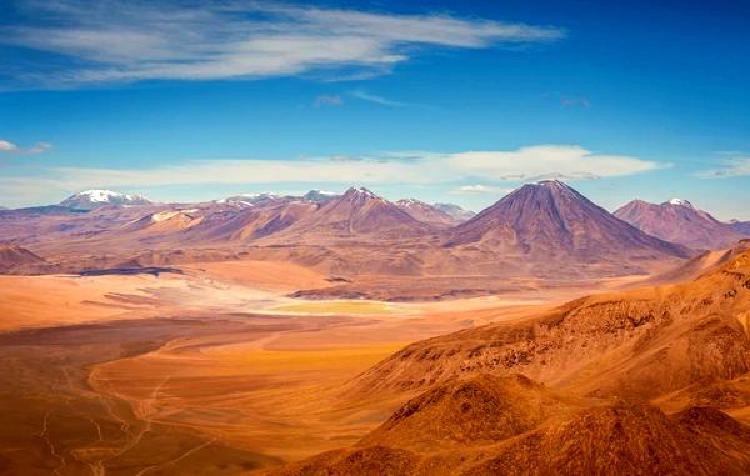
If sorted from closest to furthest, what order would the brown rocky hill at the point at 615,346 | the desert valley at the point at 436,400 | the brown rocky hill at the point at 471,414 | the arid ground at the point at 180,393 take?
the desert valley at the point at 436,400 < the brown rocky hill at the point at 471,414 < the arid ground at the point at 180,393 < the brown rocky hill at the point at 615,346

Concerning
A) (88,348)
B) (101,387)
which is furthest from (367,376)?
(88,348)

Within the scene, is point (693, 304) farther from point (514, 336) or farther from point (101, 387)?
point (101, 387)

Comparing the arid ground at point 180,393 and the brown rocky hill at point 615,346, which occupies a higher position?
the brown rocky hill at point 615,346

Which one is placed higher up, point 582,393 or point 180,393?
point 582,393

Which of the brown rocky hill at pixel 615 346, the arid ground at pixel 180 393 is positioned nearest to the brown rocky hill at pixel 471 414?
the arid ground at pixel 180 393

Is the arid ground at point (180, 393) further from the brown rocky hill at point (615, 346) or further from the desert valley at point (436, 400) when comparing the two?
the brown rocky hill at point (615, 346)

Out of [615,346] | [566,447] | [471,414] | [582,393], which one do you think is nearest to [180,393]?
[582,393]

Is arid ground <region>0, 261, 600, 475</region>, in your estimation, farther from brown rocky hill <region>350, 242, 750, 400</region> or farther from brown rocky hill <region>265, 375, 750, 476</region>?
brown rocky hill <region>265, 375, 750, 476</region>

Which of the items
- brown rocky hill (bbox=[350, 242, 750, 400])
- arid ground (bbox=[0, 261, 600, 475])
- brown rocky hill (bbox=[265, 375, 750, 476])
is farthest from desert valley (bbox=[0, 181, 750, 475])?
arid ground (bbox=[0, 261, 600, 475])

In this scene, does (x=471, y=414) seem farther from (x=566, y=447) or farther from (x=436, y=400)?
Result: (x=566, y=447)
